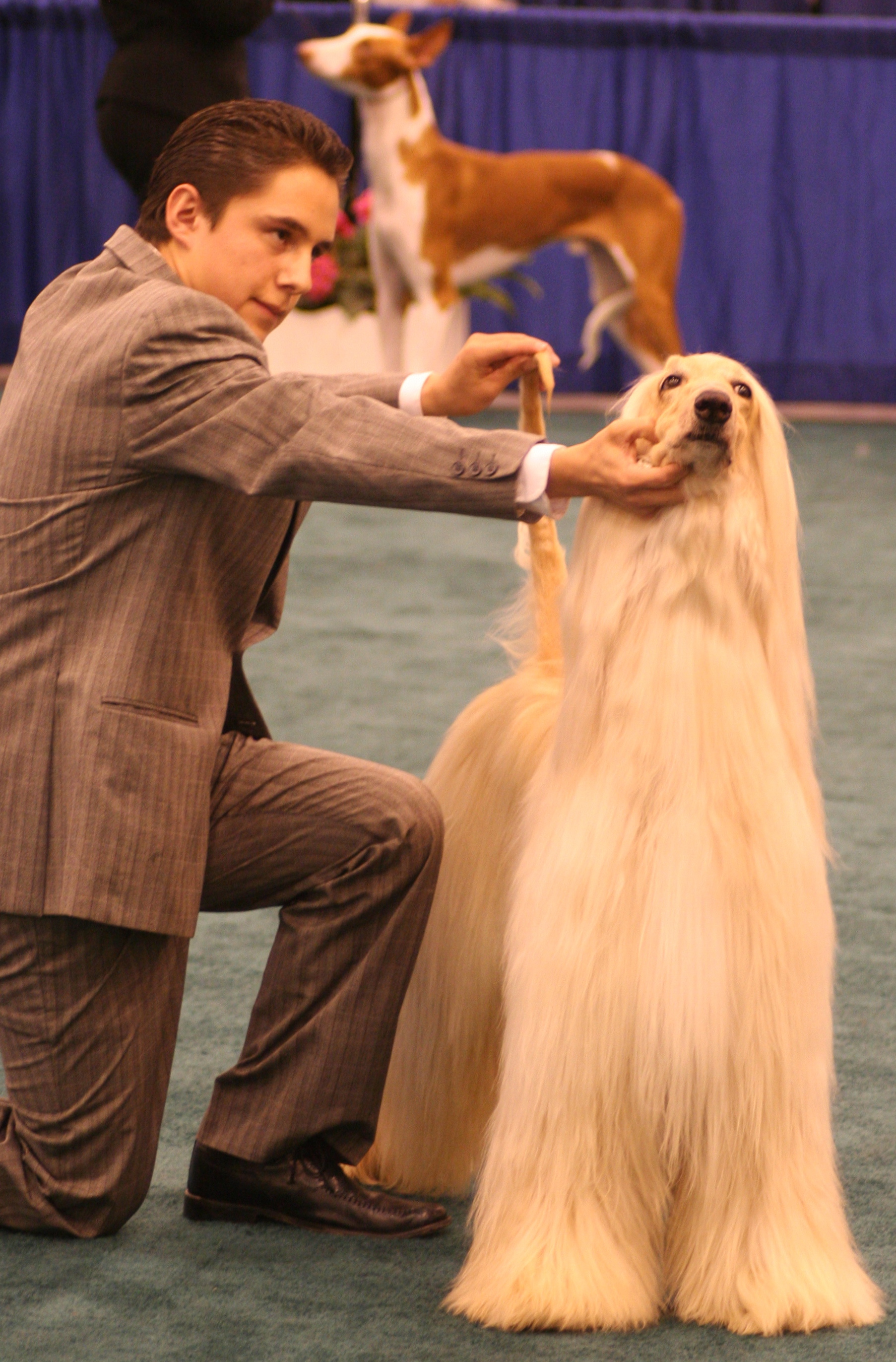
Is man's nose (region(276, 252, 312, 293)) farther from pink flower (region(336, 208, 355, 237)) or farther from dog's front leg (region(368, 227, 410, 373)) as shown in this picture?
pink flower (region(336, 208, 355, 237))

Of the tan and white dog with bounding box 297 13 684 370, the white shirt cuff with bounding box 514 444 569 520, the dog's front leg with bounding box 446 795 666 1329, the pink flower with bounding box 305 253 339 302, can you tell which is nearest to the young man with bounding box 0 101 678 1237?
the white shirt cuff with bounding box 514 444 569 520

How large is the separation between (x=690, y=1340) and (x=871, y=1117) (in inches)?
20.9

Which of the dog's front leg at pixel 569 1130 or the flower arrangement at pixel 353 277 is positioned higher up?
the flower arrangement at pixel 353 277

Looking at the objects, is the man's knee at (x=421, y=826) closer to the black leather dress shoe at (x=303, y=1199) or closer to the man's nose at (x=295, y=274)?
the black leather dress shoe at (x=303, y=1199)

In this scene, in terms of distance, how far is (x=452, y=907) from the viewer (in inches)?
70.0

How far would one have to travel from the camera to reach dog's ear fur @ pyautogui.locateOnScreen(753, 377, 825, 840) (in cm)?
149

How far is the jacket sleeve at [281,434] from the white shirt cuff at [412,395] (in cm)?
28

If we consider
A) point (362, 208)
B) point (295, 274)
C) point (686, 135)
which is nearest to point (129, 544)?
point (295, 274)

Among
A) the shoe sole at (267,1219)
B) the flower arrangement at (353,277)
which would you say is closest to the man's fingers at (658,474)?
the shoe sole at (267,1219)

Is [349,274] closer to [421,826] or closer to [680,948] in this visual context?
[421,826]

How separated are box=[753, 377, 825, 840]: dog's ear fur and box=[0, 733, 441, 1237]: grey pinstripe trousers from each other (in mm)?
385

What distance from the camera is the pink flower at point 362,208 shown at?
22.2 feet

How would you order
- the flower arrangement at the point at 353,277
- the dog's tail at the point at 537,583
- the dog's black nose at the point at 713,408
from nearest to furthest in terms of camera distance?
the dog's black nose at the point at 713,408 → the dog's tail at the point at 537,583 → the flower arrangement at the point at 353,277

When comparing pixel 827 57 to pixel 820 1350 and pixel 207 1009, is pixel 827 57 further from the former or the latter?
pixel 820 1350
